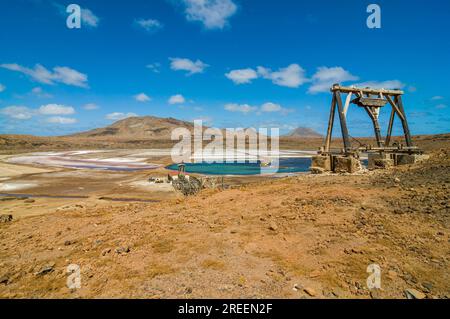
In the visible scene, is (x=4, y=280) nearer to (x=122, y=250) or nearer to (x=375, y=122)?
(x=122, y=250)

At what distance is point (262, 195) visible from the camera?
926cm

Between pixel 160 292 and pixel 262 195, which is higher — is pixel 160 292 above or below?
below

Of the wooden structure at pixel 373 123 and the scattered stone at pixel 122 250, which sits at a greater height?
the wooden structure at pixel 373 123

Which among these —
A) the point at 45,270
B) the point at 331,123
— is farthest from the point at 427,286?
the point at 331,123

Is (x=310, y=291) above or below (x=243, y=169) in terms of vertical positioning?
above

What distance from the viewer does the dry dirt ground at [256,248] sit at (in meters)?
3.99

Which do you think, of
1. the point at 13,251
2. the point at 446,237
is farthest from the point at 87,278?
the point at 446,237

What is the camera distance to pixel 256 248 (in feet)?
17.3

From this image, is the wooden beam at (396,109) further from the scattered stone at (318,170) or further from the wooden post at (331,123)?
the scattered stone at (318,170)

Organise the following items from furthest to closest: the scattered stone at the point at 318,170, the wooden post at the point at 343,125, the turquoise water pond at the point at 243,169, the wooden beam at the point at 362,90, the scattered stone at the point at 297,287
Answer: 1. the turquoise water pond at the point at 243,169
2. the wooden beam at the point at 362,90
3. the scattered stone at the point at 318,170
4. the wooden post at the point at 343,125
5. the scattered stone at the point at 297,287

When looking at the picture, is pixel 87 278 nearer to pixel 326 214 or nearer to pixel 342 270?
pixel 342 270

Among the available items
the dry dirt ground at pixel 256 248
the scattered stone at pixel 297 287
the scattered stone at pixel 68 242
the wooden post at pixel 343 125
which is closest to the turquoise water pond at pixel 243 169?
the wooden post at pixel 343 125

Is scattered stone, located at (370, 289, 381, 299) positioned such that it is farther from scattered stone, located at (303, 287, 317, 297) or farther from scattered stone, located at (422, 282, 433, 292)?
scattered stone, located at (303, 287, 317, 297)
